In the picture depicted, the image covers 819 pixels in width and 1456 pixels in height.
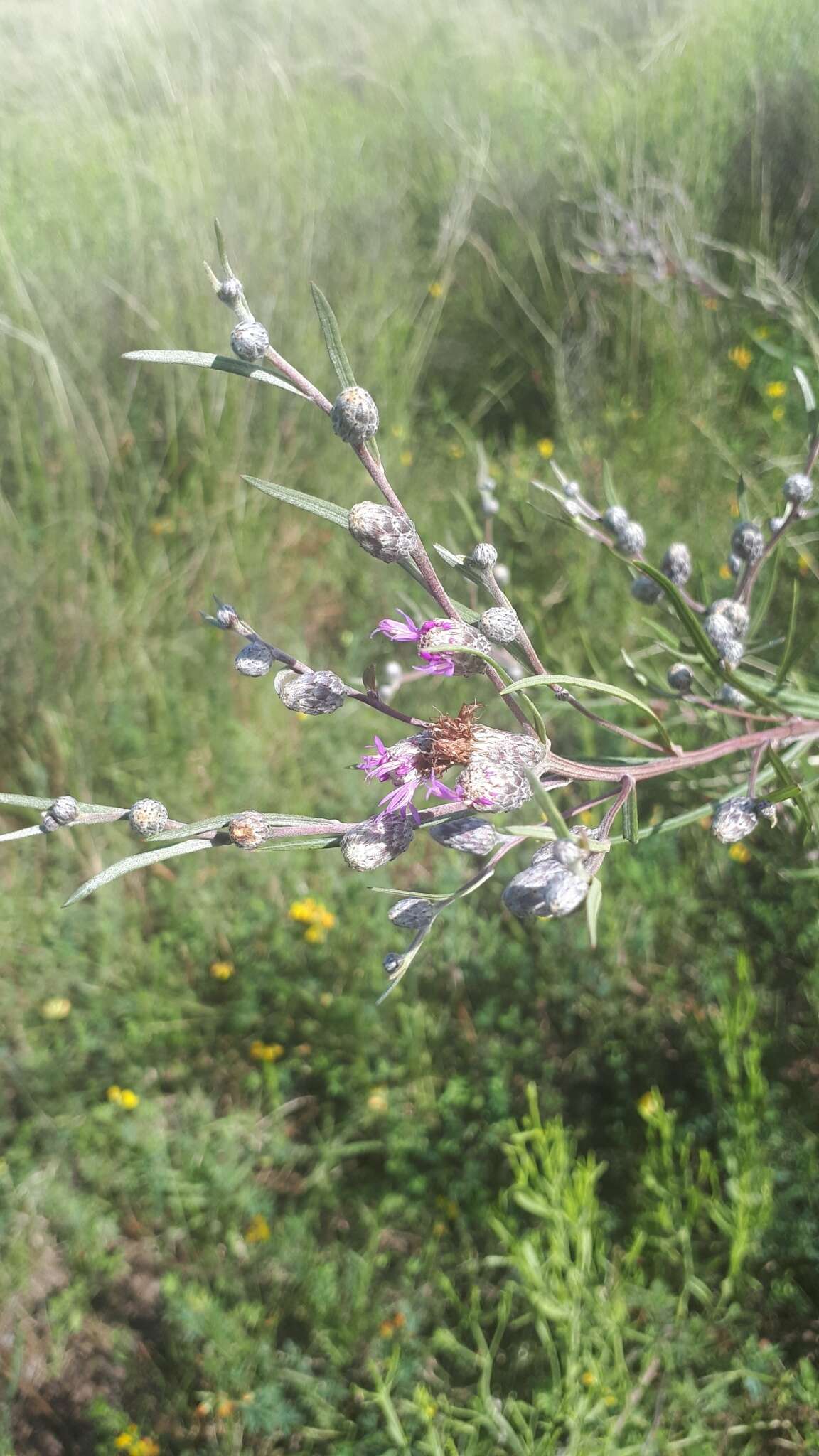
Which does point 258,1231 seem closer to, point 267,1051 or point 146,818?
point 267,1051

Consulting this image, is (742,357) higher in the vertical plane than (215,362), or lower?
lower

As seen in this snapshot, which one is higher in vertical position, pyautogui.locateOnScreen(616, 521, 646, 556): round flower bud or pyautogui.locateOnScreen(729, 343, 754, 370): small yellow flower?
pyautogui.locateOnScreen(729, 343, 754, 370): small yellow flower

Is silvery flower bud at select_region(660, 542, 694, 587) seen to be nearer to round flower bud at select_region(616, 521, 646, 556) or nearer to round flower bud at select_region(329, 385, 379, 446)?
round flower bud at select_region(616, 521, 646, 556)

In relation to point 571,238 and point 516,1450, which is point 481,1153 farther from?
point 571,238

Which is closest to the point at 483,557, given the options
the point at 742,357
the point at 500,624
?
the point at 500,624

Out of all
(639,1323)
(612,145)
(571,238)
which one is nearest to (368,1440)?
(639,1323)

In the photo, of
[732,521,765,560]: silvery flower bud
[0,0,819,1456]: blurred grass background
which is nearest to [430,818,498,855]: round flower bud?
[732,521,765,560]: silvery flower bud
